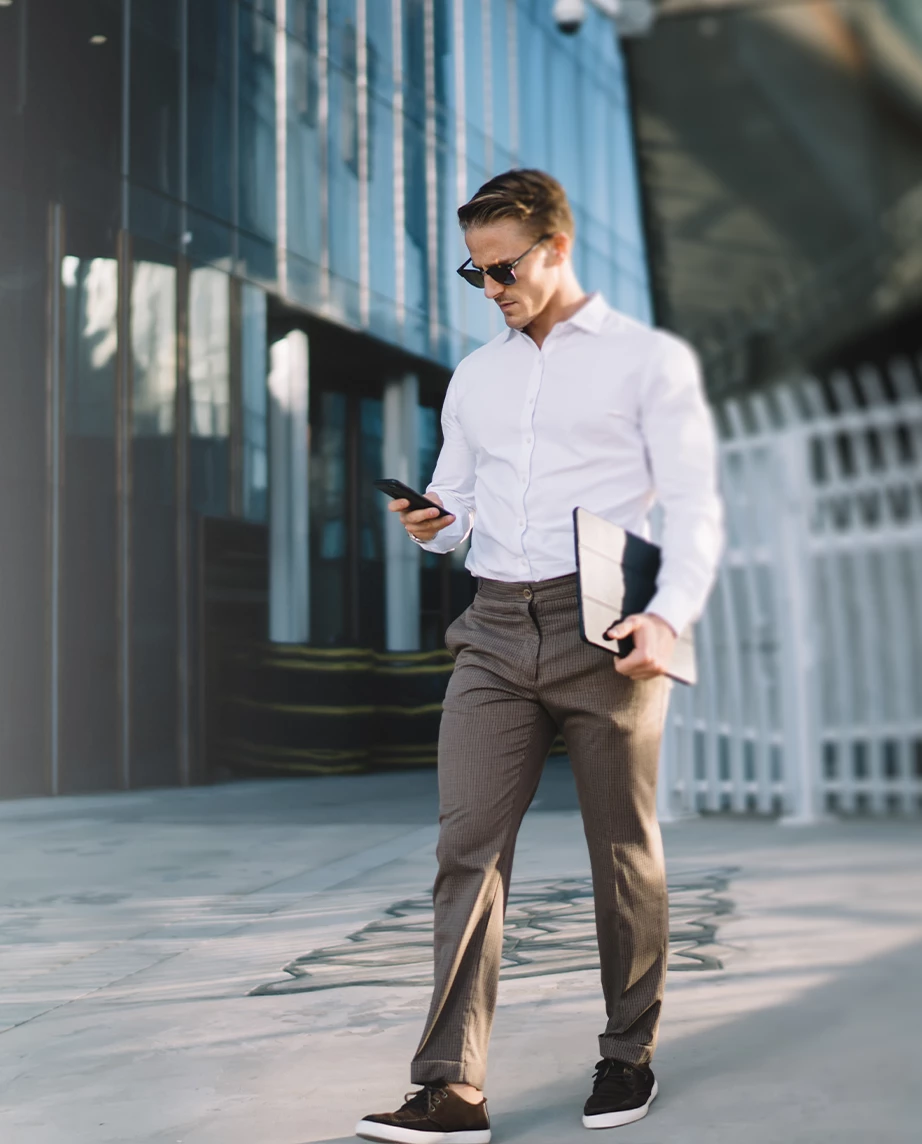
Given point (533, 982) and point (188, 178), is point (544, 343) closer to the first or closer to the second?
point (533, 982)

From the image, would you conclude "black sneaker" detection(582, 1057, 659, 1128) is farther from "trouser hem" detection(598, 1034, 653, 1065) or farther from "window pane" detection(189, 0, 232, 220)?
"window pane" detection(189, 0, 232, 220)

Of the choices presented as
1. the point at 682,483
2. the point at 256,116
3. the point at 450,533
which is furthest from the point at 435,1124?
the point at 256,116

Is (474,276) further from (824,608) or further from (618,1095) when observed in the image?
(824,608)

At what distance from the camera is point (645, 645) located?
242 cm

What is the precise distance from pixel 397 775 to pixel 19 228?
13.3 feet

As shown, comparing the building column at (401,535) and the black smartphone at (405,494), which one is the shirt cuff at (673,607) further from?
the building column at (401,535)

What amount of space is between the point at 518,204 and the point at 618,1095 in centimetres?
163

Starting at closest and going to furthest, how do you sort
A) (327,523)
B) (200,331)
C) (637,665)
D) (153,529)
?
(637,665)
(153,529)
(200,331)
(327,523)

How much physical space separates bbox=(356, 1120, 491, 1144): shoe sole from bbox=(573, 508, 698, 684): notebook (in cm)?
88

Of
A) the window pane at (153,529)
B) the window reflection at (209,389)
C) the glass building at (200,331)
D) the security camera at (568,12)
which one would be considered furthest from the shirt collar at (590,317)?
the security camera at (568,12)

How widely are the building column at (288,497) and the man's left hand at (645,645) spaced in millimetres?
6597

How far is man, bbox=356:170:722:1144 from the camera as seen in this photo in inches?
99.4

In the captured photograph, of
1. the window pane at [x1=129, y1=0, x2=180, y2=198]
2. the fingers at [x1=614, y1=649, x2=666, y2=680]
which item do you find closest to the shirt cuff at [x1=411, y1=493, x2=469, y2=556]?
the fingers at [x1=614, y1=649, x2=666, y2=680]

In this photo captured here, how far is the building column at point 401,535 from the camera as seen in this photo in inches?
366
